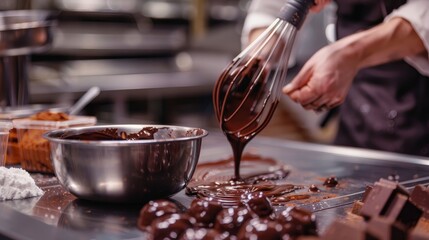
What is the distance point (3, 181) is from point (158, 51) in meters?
3.48

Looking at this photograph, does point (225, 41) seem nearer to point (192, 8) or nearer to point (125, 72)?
point (192, 8)

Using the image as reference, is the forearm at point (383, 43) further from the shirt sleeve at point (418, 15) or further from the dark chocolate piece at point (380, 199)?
the dark chocolate piece at point (380, 199)

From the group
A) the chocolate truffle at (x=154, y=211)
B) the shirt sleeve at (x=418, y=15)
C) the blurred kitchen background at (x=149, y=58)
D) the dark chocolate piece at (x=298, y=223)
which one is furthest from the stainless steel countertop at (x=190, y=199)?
the blurred kitchen background at (x=149, y=58)

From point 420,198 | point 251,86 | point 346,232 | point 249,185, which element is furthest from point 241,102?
point 346,232

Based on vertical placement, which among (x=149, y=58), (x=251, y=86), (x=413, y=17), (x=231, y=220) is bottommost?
(x=149, y=58)

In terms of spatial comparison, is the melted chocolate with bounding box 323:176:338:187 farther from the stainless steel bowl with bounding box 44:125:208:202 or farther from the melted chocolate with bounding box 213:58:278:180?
the stainless steel bowl with bounding box 44:125:208:202

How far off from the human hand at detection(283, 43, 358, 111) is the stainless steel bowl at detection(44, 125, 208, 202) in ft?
1.51

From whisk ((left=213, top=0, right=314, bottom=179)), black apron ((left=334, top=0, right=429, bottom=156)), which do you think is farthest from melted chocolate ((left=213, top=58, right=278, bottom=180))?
black apron ((left=334, top=0, right=429, bottom=156))

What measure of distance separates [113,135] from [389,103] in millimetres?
1310

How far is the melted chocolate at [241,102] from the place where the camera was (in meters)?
1.57

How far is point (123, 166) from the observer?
4.22 feet

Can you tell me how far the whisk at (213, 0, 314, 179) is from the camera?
156cm

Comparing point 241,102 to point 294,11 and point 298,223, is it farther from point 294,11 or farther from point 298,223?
point 298,223

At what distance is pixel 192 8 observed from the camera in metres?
5.02
